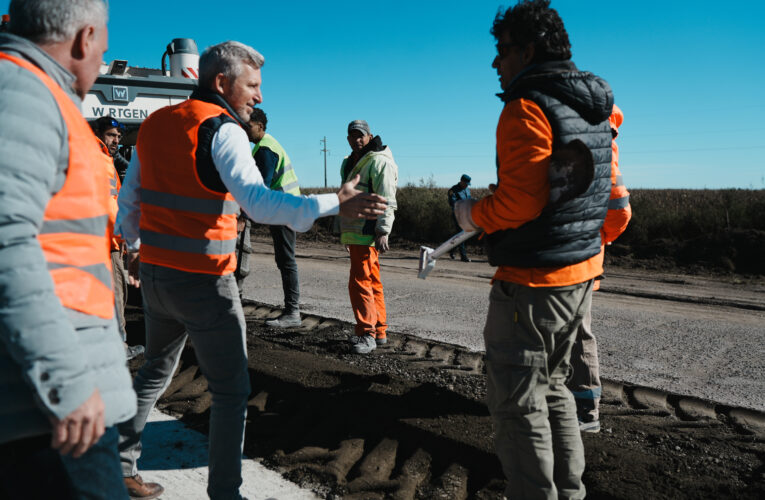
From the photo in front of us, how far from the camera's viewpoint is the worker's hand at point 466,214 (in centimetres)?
243

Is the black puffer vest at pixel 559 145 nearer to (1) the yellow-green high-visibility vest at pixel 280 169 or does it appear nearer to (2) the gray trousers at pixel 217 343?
(2) the gray trousers at pixel 217 343

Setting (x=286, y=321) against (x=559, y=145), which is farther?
(x=286, y=321)

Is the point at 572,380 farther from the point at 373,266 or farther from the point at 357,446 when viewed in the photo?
the point at 373,266

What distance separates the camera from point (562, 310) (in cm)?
233

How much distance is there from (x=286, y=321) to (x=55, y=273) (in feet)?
17.2

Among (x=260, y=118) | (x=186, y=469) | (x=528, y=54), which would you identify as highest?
(x=260, y=118)

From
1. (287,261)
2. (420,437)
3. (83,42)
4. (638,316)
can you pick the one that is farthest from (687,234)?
(83,42)

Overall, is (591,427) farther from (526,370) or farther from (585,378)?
(526,370)

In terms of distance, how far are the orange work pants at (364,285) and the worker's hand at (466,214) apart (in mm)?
2884

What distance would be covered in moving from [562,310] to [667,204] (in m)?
16.4

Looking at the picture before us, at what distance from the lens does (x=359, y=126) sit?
18.5 feet

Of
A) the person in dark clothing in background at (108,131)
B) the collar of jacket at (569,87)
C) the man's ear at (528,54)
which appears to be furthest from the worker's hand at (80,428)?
the person in dark clothing in background at (108,131)

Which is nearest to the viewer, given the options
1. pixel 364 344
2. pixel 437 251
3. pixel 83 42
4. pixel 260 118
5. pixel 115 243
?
pixel 83 42

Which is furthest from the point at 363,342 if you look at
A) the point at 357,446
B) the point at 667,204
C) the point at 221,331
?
the point at 667,204
